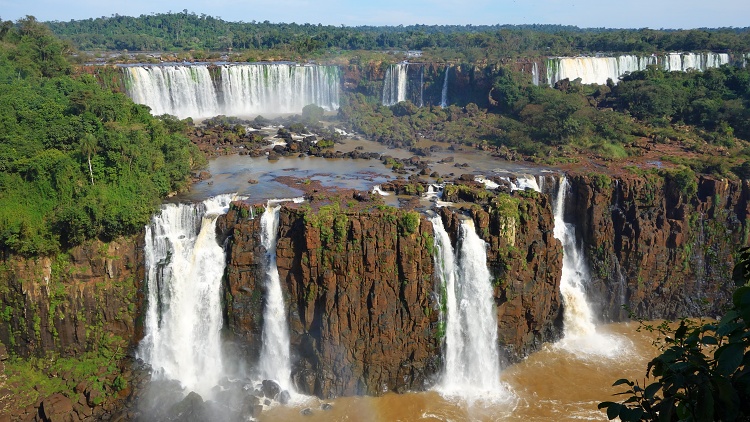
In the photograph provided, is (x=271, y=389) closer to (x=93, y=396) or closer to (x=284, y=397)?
(x=284, y=397)

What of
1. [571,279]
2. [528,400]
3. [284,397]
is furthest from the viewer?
[571,279]

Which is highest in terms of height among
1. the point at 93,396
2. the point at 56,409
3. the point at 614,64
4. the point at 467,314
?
the point at 614,64

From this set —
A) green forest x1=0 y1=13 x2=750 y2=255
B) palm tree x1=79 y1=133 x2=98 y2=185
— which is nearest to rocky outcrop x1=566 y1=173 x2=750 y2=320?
green forest x1=0 y1=13 x2=750 y2=255

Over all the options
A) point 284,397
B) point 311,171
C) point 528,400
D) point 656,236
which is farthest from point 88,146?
point 656,236

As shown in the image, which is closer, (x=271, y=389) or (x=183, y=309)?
(x=271, y=389)

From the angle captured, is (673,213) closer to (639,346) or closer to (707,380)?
(639,346)

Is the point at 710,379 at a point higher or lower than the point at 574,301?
higher

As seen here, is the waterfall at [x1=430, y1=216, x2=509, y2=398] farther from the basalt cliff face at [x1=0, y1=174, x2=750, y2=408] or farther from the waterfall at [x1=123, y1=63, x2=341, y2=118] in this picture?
the waterfall at [x1=123, y1=63, x2=341, y2=118]

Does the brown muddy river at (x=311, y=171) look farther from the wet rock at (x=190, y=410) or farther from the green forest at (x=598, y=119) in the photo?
the wet rock at (x=190, y=410)
